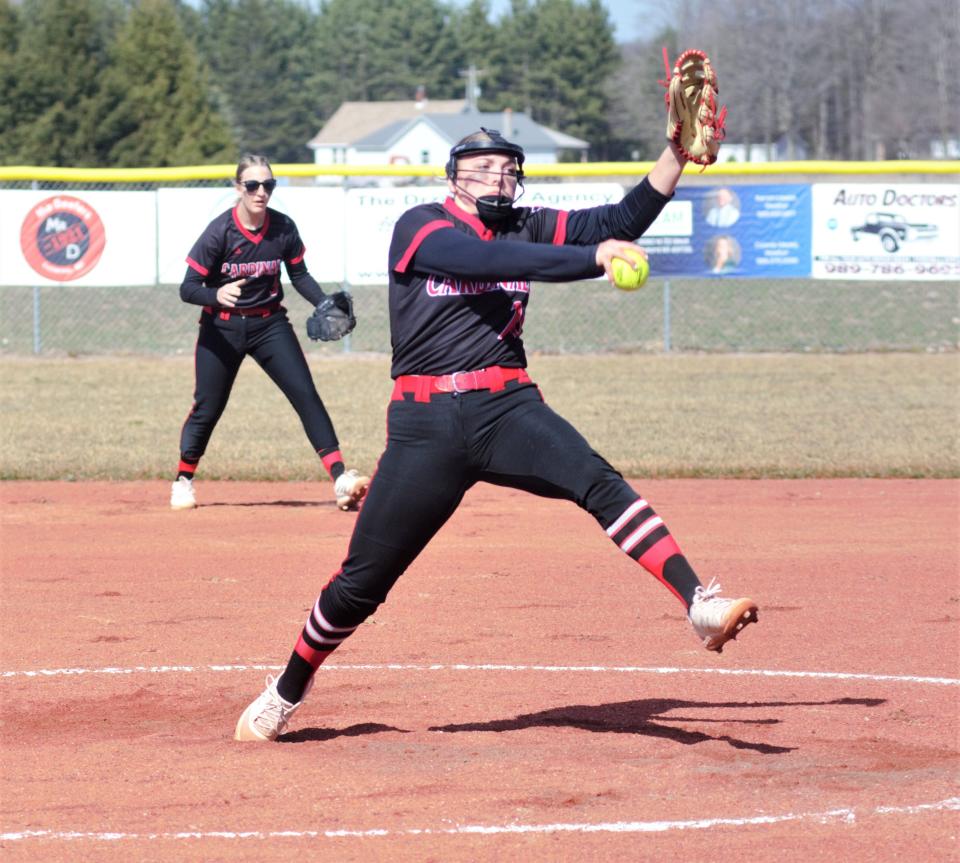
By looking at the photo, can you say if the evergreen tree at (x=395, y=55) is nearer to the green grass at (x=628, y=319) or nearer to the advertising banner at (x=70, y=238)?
the green grass at (x=628, y=319)

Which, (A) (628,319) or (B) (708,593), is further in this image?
(A) (628,319)

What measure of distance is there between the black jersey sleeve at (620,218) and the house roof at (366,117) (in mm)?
100797

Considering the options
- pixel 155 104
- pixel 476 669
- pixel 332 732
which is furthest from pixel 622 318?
pixel 155 104

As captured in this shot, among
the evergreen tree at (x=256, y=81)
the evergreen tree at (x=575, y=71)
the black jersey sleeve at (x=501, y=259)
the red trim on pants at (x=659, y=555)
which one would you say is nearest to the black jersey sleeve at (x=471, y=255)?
the black jersey sleeve at (x=501, y=259)

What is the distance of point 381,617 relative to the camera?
736 centimetres

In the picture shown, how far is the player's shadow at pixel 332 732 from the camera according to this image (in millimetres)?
5367

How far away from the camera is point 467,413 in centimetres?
492

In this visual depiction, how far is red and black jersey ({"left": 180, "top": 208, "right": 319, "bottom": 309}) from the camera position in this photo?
30.5ft

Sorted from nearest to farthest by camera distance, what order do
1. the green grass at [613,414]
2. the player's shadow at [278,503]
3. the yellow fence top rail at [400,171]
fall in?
the player's shadow at [278,503], the green grass at [613,414], the yellow fence top rail at [400,171]

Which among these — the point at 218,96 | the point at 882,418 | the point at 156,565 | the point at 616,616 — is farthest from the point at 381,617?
the point at 218,96

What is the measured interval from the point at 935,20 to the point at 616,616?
69.1 m

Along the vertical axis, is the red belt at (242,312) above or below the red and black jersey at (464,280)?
below

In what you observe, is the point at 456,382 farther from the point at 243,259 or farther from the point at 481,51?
the point at 481,51

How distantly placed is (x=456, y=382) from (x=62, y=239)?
14.3 m
